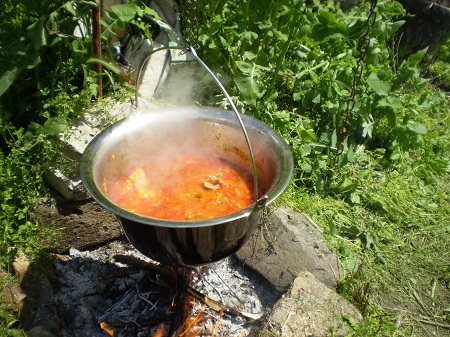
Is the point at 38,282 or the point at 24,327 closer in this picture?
the point at 24,327

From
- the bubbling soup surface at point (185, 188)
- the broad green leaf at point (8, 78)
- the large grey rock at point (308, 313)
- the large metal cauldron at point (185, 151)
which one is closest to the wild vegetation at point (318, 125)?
the broad green leaf at point (8, 78)

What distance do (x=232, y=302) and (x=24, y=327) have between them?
130cm

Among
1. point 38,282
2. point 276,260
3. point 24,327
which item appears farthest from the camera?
point 276,260

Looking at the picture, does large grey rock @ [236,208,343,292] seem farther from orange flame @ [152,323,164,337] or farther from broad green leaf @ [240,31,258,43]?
broad green leaf @ [240,31,258,43]

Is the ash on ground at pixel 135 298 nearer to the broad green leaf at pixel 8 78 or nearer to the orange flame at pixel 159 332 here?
the orange flame at pixel 159 332

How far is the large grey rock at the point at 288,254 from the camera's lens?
3.05 meters

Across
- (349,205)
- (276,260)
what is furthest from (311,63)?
→ (276,260)

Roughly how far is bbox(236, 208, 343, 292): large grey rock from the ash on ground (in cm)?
9

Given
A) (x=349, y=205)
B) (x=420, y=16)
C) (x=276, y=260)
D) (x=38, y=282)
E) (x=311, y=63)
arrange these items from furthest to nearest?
(x=420, y=16), (x=311, y=63), (x=349, y=205), (x=276, y=260), (x=38, y=282)

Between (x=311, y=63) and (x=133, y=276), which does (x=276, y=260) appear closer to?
(x=133, y=276)

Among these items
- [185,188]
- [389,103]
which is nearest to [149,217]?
[185,188]

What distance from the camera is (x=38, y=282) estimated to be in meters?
2.88

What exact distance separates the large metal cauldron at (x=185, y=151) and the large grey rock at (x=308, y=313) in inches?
20.8

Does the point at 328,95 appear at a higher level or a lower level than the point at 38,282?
higher
